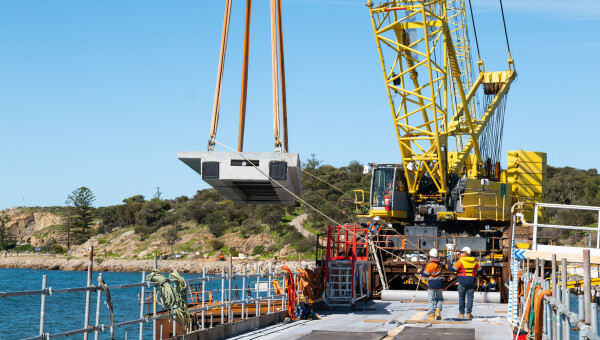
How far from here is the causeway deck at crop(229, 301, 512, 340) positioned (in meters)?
17.6

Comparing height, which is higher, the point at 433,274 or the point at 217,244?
the point at 217,244

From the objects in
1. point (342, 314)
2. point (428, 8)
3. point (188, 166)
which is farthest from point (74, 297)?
point (188, 166)

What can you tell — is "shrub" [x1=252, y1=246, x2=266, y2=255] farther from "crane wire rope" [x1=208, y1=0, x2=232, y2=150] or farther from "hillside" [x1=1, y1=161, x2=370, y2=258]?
"crane wire rope" [x1=208, y1=0, x2=232, y2=150]

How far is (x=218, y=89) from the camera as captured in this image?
16.5 m

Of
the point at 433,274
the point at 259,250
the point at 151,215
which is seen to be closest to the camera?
the point at 433,274

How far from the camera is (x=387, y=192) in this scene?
37688 mm

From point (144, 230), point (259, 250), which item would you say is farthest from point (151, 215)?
point (259, 250)

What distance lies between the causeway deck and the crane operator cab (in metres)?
12.0

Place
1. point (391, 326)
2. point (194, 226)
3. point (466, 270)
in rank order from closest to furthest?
point (391, 326), point (466, 270), point (194, 226)

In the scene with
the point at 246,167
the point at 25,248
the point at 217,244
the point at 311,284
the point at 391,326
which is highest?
the point at 246,167

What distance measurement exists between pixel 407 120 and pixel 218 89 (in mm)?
25238

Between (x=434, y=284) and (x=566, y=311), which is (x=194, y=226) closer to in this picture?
(x=434, y=284)

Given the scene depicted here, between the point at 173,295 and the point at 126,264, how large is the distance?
115136 millimetres

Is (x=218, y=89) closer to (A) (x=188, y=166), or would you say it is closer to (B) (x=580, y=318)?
(A) (x=188, y=166)
